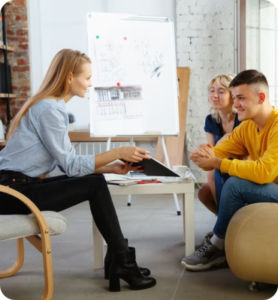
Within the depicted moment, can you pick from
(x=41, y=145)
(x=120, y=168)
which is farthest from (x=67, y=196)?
(x=120, y=168)

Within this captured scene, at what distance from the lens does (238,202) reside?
6.53 feet

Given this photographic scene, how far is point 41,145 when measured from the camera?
1901mm

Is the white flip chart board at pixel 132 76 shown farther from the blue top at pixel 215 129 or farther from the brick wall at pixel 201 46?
the brick wall at pixel 201 46

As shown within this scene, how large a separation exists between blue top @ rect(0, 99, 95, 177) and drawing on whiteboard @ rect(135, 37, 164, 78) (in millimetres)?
1684

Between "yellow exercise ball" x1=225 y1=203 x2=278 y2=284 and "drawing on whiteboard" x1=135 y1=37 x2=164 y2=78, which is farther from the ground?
"drawing on whiteboard" x1=135 y1=37 x2=164 y2=78

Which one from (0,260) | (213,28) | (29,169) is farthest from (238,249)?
(213,28)

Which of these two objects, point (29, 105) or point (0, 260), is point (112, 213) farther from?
point (0, 260)

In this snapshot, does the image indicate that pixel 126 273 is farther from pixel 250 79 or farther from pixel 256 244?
pixel 250 79

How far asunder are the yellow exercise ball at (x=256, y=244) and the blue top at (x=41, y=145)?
2.26 feet

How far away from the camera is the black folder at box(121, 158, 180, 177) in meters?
1.94

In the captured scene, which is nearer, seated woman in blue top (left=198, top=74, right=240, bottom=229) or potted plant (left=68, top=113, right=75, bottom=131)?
seated woman in blue top (left=198, top=74, right=240, bottom=229)

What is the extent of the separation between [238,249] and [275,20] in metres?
2.90

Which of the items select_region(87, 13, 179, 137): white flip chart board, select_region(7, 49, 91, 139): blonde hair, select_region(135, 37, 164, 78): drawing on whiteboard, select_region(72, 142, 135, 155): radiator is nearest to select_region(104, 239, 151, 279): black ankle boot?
select_region(7, 49, 91, 139): blonde hair

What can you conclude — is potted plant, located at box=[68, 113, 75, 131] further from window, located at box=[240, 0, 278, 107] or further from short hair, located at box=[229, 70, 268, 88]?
short hair, located at box=[229, 70, 268, 88]
